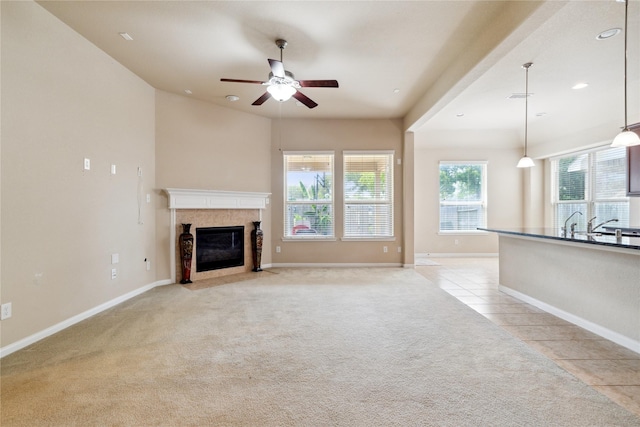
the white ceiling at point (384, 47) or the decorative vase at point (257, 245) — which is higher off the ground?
the white ceiling at point (384, 47)

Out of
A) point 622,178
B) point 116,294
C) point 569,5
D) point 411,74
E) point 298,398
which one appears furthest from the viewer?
point 622,178

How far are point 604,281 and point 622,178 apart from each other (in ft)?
14.0

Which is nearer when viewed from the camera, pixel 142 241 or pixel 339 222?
pixel 142 241

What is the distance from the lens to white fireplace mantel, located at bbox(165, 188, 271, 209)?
4547mm

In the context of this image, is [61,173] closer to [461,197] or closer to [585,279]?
[585,279]

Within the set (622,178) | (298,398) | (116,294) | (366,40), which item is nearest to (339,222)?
(366,40)

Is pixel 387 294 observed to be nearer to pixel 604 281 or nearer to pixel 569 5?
pixel 604 281

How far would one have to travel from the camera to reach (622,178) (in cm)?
539

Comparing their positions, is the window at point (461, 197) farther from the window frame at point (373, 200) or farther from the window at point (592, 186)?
the window frame at point (373, 200)

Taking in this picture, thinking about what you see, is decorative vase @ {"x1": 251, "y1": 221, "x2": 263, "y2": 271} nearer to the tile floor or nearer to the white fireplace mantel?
the white fireplace mantel

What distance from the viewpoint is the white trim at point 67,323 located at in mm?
2394

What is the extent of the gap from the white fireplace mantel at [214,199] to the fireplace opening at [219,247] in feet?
1.39

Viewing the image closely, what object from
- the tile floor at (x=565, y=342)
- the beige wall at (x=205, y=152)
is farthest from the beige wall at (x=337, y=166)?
the tile floor at (x=565, y=342)

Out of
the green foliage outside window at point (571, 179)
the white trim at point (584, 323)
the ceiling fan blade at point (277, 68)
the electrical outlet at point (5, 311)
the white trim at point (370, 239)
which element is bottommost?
the white trim at point (584, 323)
